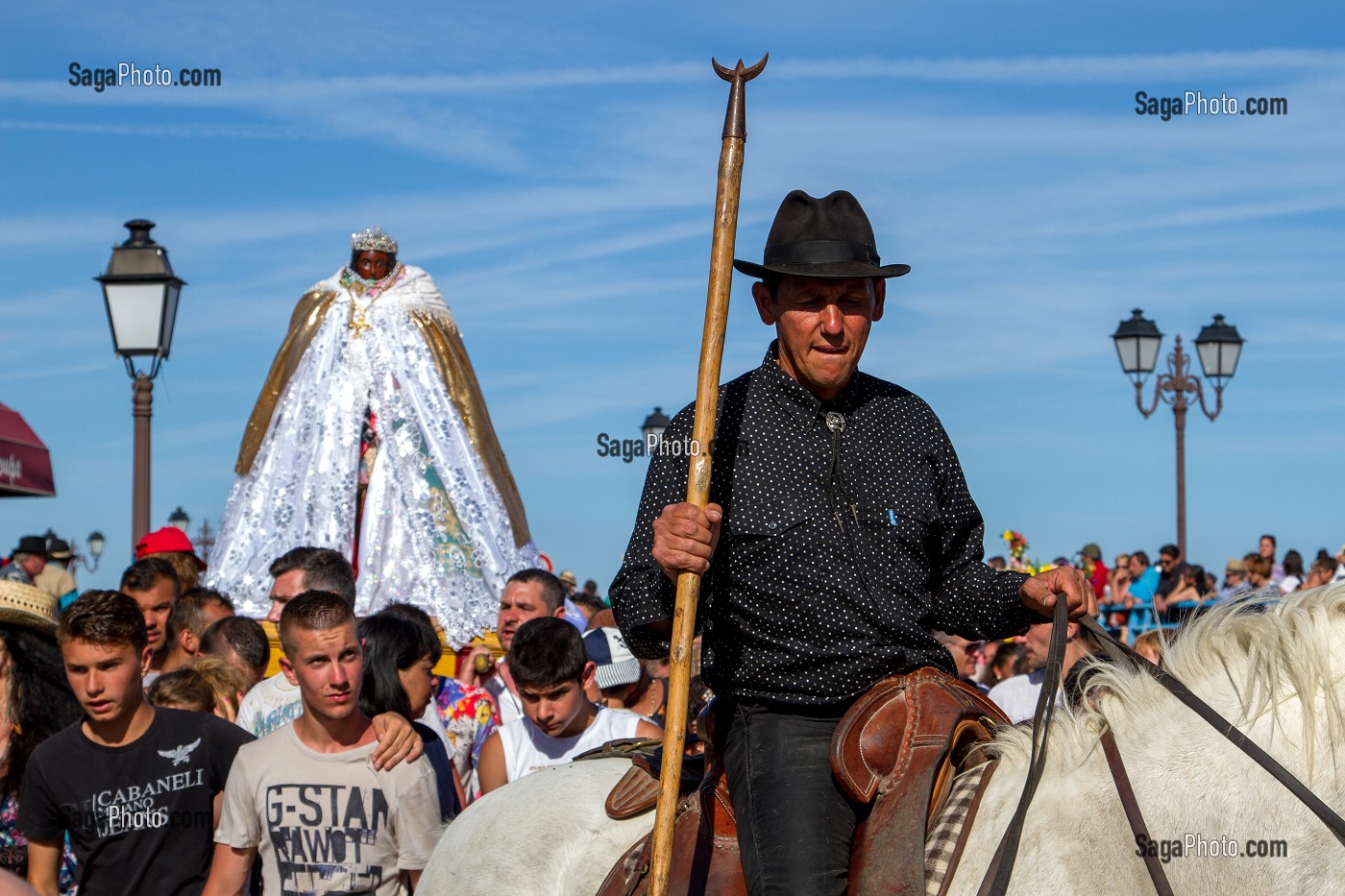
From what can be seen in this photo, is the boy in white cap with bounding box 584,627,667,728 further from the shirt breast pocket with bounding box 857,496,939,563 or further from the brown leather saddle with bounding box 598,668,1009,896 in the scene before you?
the shirt breast pocket with bounding box 857,496,939,563

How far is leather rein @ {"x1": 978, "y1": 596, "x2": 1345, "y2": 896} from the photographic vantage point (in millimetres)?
3105

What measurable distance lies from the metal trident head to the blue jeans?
148 cm

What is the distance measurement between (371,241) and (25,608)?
9.17 metres

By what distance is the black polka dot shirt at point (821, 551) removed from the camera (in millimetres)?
3748

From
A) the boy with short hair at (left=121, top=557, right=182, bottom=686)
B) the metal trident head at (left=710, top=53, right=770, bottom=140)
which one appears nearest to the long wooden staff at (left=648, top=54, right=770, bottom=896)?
the metal trident head at (left=710, top=53, right=770, bottom=140)

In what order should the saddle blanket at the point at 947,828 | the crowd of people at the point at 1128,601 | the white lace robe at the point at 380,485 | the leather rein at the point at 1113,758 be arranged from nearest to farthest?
1. the leather rein at the point at 1113,758
2. the saddle blanket at the point at 947,828
3. the crowd of people at the point at 1128,601
4. the white lace robe at the point at 380,485

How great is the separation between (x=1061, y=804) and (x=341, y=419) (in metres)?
11.4

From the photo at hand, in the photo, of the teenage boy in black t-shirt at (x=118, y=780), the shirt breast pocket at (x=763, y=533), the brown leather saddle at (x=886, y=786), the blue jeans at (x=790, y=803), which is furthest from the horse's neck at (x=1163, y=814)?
the teenage boy in black t-shirt at (x=118, y=780)

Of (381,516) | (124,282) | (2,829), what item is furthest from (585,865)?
(381,516)

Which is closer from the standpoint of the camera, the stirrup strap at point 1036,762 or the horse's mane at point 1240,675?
the horse's mane at point 1240,675

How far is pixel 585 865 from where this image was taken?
4375 millimetres

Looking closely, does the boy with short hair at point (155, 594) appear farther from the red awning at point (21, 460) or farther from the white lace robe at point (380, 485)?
the white lace robe at point (380, 485)

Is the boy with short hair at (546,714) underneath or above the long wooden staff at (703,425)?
underneath

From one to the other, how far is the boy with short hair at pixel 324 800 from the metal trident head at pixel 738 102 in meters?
2.31
